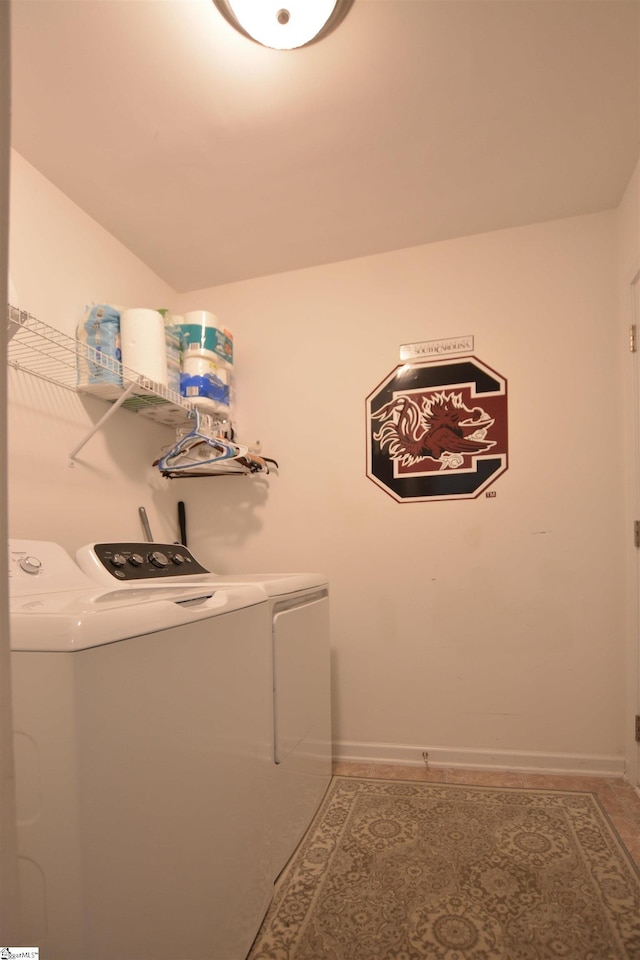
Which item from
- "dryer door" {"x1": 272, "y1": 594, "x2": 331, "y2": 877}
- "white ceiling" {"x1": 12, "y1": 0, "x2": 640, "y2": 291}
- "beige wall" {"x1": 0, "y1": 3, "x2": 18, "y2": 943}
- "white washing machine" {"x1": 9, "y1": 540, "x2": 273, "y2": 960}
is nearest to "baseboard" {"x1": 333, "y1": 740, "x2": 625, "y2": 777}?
"dryer door" {"x1": 272, "y1": 594, "x2": 331, "y2": 877}

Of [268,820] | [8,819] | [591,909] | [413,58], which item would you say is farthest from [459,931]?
[413,58]

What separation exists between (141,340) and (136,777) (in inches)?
60.9

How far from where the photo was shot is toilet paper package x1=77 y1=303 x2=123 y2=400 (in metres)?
1.84

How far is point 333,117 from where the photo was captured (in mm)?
1611

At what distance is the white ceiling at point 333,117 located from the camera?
4.36ft

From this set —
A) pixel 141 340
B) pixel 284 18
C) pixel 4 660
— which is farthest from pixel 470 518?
pixel 4 660

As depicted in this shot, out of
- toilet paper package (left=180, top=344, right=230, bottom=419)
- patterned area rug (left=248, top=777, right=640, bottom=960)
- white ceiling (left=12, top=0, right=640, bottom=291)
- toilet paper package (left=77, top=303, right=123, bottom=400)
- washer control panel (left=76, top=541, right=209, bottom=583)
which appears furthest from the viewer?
toilet paper package (left=180, top=344, right=230, bottom=419)

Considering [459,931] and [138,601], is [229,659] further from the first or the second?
[459,931]

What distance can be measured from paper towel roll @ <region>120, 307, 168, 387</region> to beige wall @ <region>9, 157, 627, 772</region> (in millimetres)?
257

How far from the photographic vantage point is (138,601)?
3.14ft

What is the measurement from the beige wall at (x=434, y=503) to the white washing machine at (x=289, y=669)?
318 mm

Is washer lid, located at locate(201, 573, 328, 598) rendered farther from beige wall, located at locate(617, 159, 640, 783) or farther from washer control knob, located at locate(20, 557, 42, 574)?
beige wall, located at locate(617, 159, 640, 783)

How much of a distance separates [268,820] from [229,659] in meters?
0.53

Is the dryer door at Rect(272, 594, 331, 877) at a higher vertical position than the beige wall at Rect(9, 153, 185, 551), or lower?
lower
